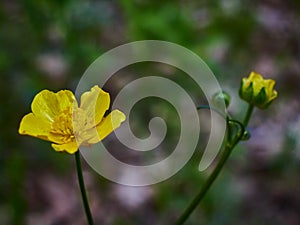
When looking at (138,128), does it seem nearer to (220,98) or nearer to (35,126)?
(220,98)

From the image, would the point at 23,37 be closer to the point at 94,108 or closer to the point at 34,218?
the point at 34,218

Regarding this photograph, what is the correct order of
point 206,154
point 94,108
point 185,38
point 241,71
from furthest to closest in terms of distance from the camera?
point 241,71
point 185,38
point 206,154
point 94,108

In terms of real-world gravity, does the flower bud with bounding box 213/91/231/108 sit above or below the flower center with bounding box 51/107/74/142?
below

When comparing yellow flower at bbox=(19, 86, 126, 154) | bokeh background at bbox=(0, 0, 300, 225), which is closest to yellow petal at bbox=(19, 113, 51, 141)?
yellow flower at bbox=(19, 86, 126, 154)

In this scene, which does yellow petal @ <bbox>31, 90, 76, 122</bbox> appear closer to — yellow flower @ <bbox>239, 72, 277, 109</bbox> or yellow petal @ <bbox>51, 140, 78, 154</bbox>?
yellow petal @ <bbox>51, 140, 78, 154</bbox>

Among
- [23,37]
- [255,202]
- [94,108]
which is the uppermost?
[94,108]

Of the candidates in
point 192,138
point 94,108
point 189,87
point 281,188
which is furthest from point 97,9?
point 94,108

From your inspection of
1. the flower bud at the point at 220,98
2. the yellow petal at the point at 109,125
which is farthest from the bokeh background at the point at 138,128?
the yellow petal at the point at 109,125
